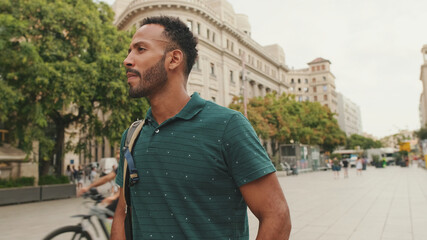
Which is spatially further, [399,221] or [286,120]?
[286,120]

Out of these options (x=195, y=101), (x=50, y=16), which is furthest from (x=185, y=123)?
(x=50, y=16)

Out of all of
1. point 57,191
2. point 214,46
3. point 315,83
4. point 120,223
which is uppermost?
point 315,83

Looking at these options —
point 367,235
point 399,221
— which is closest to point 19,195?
point 367,235

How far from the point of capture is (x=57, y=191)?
17.0 meters

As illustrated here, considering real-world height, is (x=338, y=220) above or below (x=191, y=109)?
below

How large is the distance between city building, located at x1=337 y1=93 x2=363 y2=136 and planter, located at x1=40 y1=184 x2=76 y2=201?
106 meters

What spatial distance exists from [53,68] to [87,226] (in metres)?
11.9

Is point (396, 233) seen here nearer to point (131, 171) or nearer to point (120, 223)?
point (120, 223)

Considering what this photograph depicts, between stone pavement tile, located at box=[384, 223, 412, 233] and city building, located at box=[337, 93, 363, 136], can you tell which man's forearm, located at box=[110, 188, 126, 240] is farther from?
city building, located at box=[337, 93, 363, 136]

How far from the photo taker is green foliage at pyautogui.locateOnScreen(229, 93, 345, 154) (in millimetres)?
34013

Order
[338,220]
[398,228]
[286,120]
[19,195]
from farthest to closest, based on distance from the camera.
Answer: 1. [286,120]
2. [19,195]
3. [338,220]
4. [398,228]

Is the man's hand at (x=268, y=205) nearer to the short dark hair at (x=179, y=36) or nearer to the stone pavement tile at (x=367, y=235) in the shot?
the short dark hair at (x=179, y=36)

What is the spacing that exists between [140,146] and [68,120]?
18.1 metres

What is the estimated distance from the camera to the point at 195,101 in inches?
61.1
